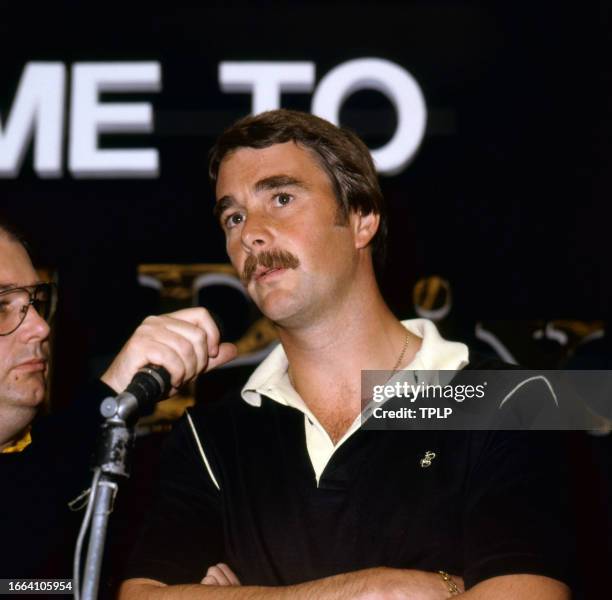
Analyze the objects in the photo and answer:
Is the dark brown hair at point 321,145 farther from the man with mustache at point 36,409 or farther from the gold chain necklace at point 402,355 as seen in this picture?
the man with mustache at point 36,409

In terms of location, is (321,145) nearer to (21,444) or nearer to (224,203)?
(224,203)

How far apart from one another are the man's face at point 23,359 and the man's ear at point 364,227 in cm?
102

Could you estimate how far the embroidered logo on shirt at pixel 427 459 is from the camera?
2.11 meters

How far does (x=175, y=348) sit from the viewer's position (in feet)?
5.84

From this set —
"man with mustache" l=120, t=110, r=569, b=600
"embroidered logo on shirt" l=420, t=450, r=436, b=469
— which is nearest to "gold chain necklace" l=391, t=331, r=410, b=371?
"man with mustache" l=120, t=110, r=569, b=600

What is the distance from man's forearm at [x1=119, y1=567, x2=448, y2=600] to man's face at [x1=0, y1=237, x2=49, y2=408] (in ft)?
1.96

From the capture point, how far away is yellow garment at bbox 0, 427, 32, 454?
2.22 metres

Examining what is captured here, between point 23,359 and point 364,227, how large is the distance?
1.16 m

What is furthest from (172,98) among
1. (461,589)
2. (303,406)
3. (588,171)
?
(461,589)

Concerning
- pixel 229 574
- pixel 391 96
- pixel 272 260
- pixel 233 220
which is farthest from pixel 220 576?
pixel 391 96

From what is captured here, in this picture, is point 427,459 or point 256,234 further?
point 256,234

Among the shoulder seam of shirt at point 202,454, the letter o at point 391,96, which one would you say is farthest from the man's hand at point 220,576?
the letter o at point 391,96

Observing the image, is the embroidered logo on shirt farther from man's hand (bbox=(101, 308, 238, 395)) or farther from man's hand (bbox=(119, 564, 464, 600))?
man's hand (bbox=(101, 308, 238, 395))

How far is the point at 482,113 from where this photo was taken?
13.7 feet
